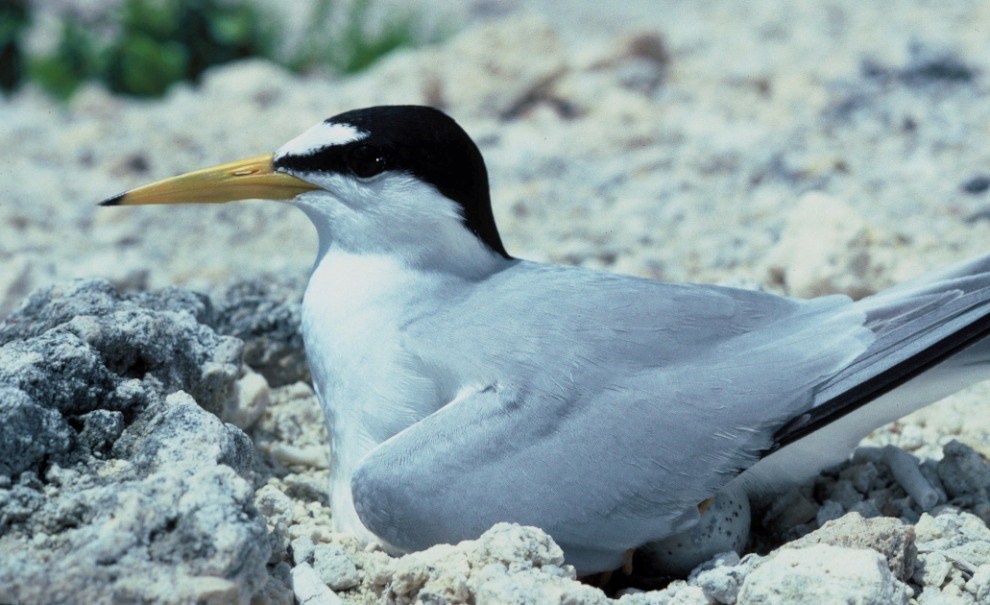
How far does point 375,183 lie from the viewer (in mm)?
3492

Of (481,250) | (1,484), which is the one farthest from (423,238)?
(1,484)

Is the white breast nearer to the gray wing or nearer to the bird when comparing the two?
the bird

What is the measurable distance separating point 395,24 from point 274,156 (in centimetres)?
597

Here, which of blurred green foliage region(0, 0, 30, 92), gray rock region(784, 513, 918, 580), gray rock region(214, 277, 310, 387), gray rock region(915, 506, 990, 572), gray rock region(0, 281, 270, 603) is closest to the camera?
gray rock region(0, 281, 270, 603)

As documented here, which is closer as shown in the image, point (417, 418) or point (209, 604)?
point (209, 604)

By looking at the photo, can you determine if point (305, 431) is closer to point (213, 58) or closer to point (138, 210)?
point (138, 210)

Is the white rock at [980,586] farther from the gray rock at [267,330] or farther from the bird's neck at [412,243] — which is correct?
the gray rock at [267,330]

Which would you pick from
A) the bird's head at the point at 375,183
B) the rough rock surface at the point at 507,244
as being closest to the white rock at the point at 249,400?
the rough rock surface at the point at 507,244

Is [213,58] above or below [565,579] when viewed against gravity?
above

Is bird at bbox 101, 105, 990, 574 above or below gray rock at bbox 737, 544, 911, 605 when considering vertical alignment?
above

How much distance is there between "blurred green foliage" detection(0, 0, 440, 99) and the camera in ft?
28.5

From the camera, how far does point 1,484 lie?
8.70 ft

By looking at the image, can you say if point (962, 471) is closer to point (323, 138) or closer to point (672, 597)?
point (672, 597)

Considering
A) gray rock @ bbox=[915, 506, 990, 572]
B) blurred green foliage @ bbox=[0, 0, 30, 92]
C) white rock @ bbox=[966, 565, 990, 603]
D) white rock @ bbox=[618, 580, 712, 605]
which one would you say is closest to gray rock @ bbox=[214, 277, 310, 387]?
white rock @ bbox=[618, 580, 712, 605]
